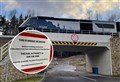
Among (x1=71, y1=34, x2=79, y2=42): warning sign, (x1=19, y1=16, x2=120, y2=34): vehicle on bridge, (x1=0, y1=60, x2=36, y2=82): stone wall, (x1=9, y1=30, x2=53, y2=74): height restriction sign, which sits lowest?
(x1=0, y1=60, x2=36, y2=82): stone wall

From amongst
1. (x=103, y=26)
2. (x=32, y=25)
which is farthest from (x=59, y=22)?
(x=103, y=26)

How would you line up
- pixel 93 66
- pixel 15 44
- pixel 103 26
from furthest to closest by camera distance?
pixel 93 66 → pixel 103 26 → pixel 15 44

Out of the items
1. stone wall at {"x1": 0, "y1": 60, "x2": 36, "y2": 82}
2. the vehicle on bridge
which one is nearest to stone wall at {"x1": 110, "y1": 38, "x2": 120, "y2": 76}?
the vehicle on bridge

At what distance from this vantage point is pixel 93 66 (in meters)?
44.1

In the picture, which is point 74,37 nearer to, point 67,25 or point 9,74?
point 67,25

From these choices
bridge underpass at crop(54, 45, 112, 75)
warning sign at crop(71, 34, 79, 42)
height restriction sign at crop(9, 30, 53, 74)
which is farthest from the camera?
bridge underpass at crop(54, 45, 112, 75)

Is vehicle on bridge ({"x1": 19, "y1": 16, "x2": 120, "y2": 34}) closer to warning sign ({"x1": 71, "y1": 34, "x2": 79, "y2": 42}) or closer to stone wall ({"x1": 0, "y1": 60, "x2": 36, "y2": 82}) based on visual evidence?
warning sign ({"x1": 71, "y1": 34, "x2": 79, "y2": 42})

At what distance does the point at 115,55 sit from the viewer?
3653 cm

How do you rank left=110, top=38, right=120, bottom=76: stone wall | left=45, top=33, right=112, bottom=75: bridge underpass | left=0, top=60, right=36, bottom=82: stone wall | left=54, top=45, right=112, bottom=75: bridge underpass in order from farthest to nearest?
left=54, top=45, right=112, bottom=75: bridge underpass → left=110, top=38, right=120, bottom=76: stone wall → left=45, top=33, right=112, bottom=75: bridge underpass → left=0, top=60, right=36, bottom=82: stone wall

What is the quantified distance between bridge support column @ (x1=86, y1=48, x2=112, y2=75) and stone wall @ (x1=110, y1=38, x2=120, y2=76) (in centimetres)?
60

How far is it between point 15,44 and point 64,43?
31147 mm

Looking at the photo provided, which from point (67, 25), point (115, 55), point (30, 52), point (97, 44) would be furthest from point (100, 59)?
point (30, 52)

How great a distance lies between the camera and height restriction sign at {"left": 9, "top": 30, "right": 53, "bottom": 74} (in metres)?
3.40

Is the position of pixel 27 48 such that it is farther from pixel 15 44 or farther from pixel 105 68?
pixel 105 68
